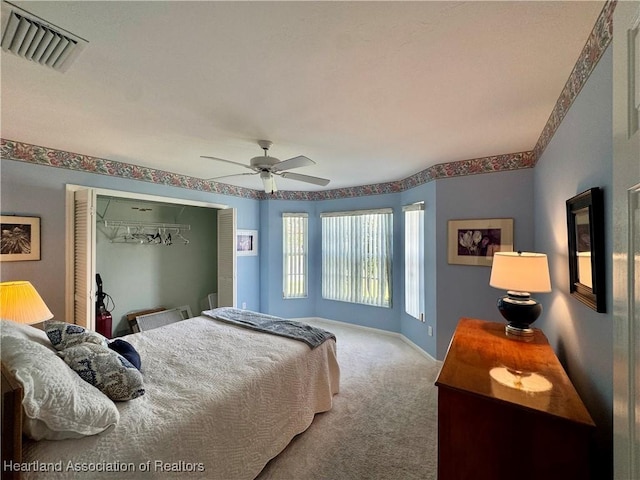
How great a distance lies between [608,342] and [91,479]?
88.0 inches

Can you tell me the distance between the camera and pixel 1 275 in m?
2.51

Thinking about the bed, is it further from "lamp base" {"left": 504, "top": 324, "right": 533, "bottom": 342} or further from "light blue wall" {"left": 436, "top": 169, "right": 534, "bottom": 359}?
"light blue wall" {"left": 436, "top": 169, "right": 534, "bottom": 359}

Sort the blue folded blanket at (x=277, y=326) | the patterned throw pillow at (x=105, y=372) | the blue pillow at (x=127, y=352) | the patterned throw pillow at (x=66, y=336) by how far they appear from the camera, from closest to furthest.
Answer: the patterned throw pillow at (x=105, y=372) → the patterned throw pillow at (x=66, y=336) → the blue pillow at (x=127, y=352) → the blue folded blanket at (x=277, y=326)

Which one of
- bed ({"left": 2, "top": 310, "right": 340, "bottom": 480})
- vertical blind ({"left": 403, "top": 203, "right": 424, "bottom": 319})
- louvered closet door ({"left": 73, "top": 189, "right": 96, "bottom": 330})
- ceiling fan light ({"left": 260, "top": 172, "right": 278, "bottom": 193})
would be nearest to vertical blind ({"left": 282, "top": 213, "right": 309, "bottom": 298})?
vertical blind ({"left": 403, "top": 203, "right": 424, "bottom": 319})

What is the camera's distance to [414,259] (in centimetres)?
394

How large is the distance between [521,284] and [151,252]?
4732 millimetres

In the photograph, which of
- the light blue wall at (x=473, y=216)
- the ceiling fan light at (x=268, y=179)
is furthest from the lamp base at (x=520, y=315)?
the ceiling fan light at (x=268, y=179)

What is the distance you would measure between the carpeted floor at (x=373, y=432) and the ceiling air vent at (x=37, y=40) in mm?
2651

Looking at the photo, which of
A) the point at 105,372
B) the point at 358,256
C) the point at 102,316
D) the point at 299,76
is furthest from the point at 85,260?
the point at 358,256

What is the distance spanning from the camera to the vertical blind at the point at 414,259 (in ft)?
12.4

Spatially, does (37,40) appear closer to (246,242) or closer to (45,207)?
(45,207)

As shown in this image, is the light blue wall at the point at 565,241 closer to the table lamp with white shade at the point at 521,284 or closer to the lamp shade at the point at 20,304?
the table lamp with white shade at the point at 521,284

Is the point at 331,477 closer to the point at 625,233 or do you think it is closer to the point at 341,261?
the point at 625,233

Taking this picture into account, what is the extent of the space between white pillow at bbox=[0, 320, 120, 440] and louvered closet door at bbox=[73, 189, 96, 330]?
68.4 inches
